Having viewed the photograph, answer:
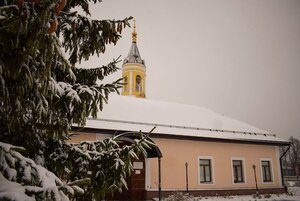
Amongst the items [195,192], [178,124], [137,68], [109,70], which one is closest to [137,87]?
[137,68]

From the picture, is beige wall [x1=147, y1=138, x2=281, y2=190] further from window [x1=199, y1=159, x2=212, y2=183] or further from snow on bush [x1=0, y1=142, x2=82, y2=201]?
snow on bush [x1=0, y1=142, x2=82, y2=201]

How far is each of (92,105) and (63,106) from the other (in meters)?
0.42

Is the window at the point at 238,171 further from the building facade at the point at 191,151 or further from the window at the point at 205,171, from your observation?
the window at the point at 205,171

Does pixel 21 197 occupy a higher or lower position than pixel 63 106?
lower

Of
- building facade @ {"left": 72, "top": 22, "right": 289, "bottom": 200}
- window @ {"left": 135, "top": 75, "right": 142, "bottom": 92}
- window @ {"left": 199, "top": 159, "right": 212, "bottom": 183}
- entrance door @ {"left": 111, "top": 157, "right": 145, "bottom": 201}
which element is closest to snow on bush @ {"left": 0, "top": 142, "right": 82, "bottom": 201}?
building facade @ {"left": 72, "top": 22, "right": 289, "bottom": 200}

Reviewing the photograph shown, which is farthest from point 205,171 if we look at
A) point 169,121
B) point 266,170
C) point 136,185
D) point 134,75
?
point 134,75

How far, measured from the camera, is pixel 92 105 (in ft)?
11.8

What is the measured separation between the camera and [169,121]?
Answer: 16.9 meters

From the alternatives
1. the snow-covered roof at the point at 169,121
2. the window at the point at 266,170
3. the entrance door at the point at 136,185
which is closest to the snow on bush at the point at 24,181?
the snow-covered roof at the point at 169,121

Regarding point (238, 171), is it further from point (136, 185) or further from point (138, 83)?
point (138, 83)

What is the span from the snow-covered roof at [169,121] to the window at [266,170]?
175 cm

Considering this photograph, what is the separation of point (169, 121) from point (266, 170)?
8574mm

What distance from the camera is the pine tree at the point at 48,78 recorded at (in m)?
2.19

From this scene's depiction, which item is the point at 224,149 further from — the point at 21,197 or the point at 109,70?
the point at 21,197
